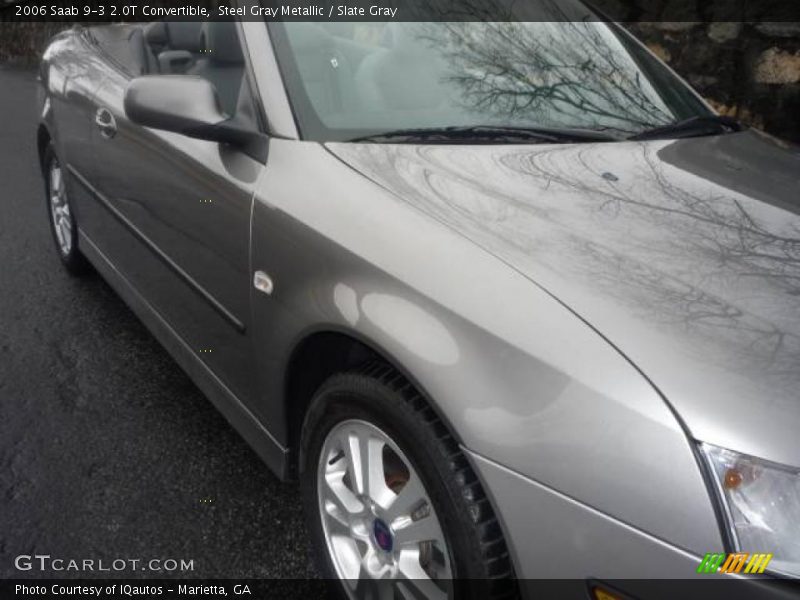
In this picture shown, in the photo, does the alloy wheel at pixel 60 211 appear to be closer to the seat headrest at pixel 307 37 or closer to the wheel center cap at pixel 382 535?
the seat headrest at pixel 307 37

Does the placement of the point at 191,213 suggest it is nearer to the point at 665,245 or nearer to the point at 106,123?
the point at 106,123

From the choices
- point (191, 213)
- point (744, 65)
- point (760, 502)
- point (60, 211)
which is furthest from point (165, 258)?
point (744, 65)

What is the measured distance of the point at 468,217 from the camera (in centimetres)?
156

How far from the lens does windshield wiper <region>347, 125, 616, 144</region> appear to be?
191 cm

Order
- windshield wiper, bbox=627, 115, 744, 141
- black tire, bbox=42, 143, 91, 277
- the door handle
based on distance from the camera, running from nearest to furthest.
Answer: windshield wiper, bbox=627, 115, 744, 141
the door handle
black tire, bbox=42, 143, 91, 277

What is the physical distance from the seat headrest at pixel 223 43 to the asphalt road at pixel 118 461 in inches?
45.8

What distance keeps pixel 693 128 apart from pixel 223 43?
1.46 metres

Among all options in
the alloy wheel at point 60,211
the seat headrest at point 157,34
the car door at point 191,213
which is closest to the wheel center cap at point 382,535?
the car door at point 191,213

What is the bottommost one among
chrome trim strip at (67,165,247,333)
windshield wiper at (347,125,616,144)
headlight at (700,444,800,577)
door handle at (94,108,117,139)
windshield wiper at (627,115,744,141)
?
chrome trim strip at (67,165,247,333)

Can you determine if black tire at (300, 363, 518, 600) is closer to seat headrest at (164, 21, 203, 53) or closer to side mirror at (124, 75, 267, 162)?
side mirror at (124, 75, 267, 162)

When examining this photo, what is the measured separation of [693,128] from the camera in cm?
225

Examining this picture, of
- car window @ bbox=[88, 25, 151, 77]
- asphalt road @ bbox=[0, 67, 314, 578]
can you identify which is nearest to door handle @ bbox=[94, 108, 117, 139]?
car window @ bbox=[88, 25, 151, 77]

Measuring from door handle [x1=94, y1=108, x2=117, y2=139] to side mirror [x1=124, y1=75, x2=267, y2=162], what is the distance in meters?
0.72

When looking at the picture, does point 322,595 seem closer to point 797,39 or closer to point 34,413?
point 34,413
